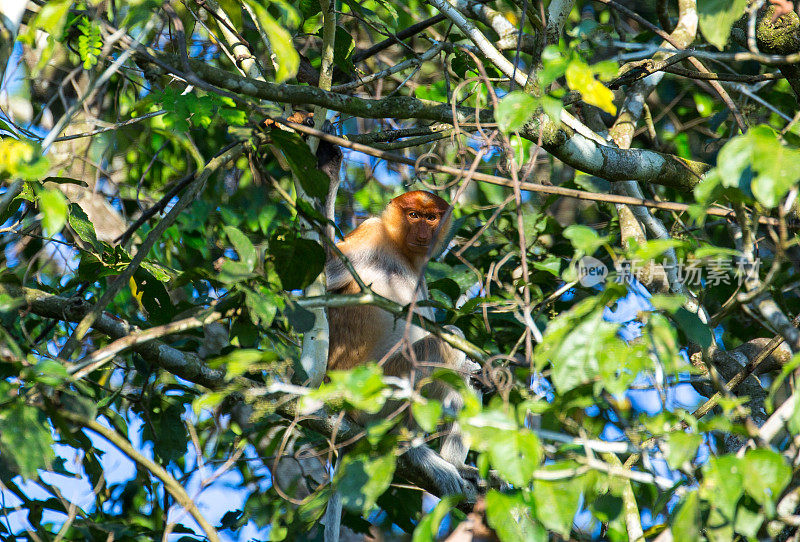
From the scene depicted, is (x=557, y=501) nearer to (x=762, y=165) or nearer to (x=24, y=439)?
(x=762, y=165)

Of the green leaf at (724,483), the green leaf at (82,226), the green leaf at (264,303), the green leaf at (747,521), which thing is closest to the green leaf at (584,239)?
the green leaf at (724,483)

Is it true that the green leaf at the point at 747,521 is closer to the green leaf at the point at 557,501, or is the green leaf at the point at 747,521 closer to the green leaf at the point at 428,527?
the green leaf at the point at 557,501

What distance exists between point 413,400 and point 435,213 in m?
3.15

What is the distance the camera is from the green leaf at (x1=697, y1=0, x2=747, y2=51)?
77.4 inches

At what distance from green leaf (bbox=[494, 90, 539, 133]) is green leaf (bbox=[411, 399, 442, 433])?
2.10ft

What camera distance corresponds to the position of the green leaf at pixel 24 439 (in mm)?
1831

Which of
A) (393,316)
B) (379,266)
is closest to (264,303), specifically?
(393,316)

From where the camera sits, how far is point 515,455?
1.58 m

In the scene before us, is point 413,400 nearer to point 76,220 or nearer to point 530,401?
point 530,401

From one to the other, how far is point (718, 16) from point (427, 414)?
1.23m

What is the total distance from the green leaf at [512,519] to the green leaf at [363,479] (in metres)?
0.25

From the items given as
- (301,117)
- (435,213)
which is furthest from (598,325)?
(435,213)

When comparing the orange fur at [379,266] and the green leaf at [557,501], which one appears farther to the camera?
the orange fur at [379,266]

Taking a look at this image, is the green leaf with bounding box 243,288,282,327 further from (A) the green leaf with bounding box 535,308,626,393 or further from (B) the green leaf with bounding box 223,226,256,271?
(A) the green leaf with bounding box 535,308,626,393
